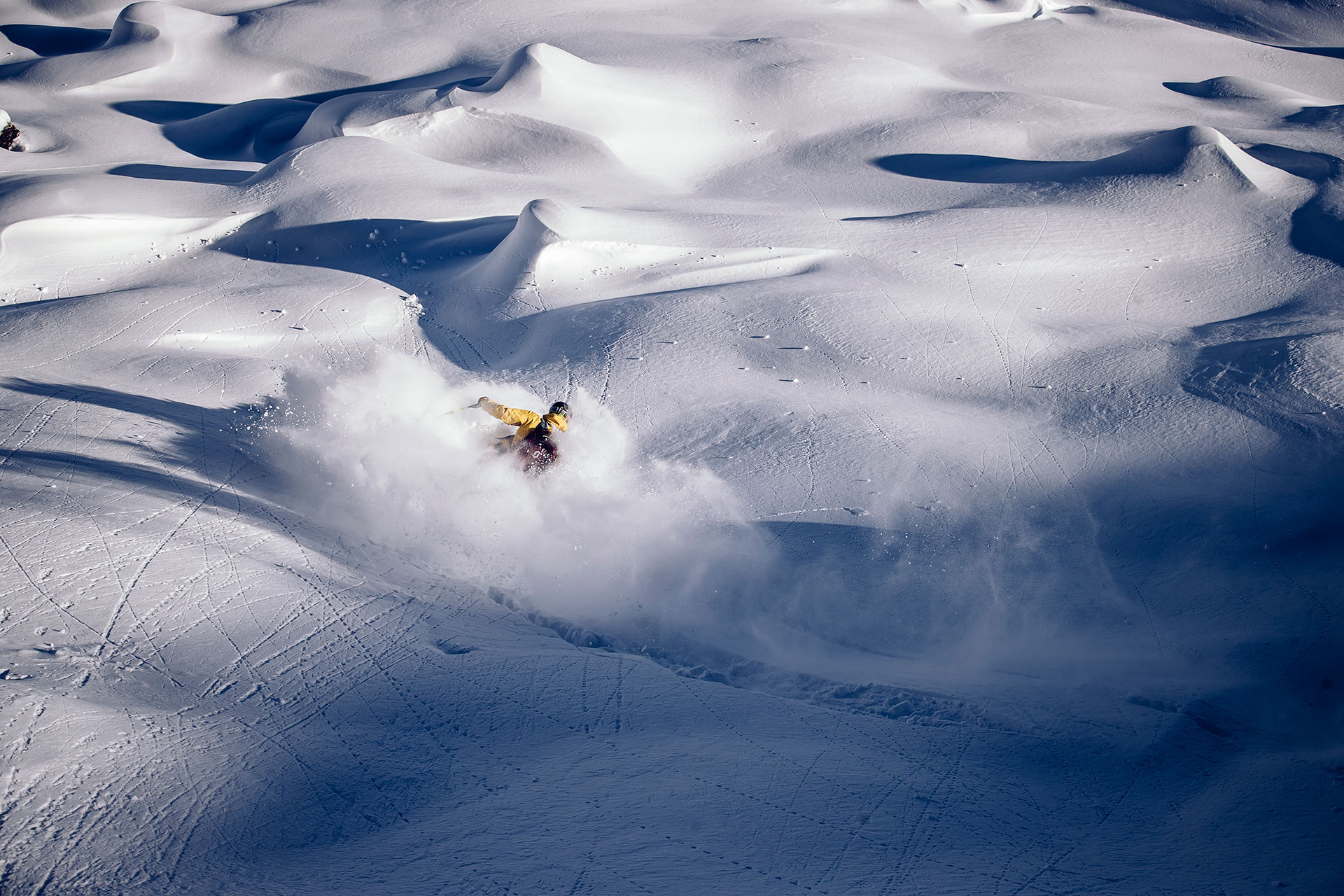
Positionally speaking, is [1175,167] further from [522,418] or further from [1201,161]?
[522,418]

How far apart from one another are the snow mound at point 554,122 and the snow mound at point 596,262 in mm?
3437

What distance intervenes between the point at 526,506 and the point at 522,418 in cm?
69

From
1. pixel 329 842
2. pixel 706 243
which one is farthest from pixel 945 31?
pixel 329 842

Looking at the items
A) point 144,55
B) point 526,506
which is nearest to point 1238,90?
point 526,506

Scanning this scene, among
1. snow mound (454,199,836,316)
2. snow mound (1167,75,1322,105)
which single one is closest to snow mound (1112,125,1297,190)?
snow mound (454,199,836,316)

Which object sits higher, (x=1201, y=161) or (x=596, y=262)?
(x=1201, y=161)

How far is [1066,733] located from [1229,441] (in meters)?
3.39

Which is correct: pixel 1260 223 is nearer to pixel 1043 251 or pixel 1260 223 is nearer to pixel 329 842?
pixel 1043 251

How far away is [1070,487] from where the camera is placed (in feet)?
20.8

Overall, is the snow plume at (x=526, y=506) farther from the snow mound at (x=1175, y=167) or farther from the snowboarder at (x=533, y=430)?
the snow mound at (x=1175, y=167)

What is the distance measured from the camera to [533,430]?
6.36 m

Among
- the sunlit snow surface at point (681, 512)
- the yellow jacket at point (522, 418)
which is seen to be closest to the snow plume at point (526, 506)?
the sunlit snow surface at point (681, 512)

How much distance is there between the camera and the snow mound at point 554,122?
12930 mm

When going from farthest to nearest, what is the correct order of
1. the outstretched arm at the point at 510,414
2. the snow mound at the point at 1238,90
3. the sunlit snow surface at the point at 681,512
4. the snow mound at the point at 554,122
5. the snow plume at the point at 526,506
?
the snow mound at the point at 1238,90
the snow mound at the point at 554,122
the outstretched arm at the point at 510,414
the snow plume at the point at 526,506
the sunlit snow surface at the point at 681,512
